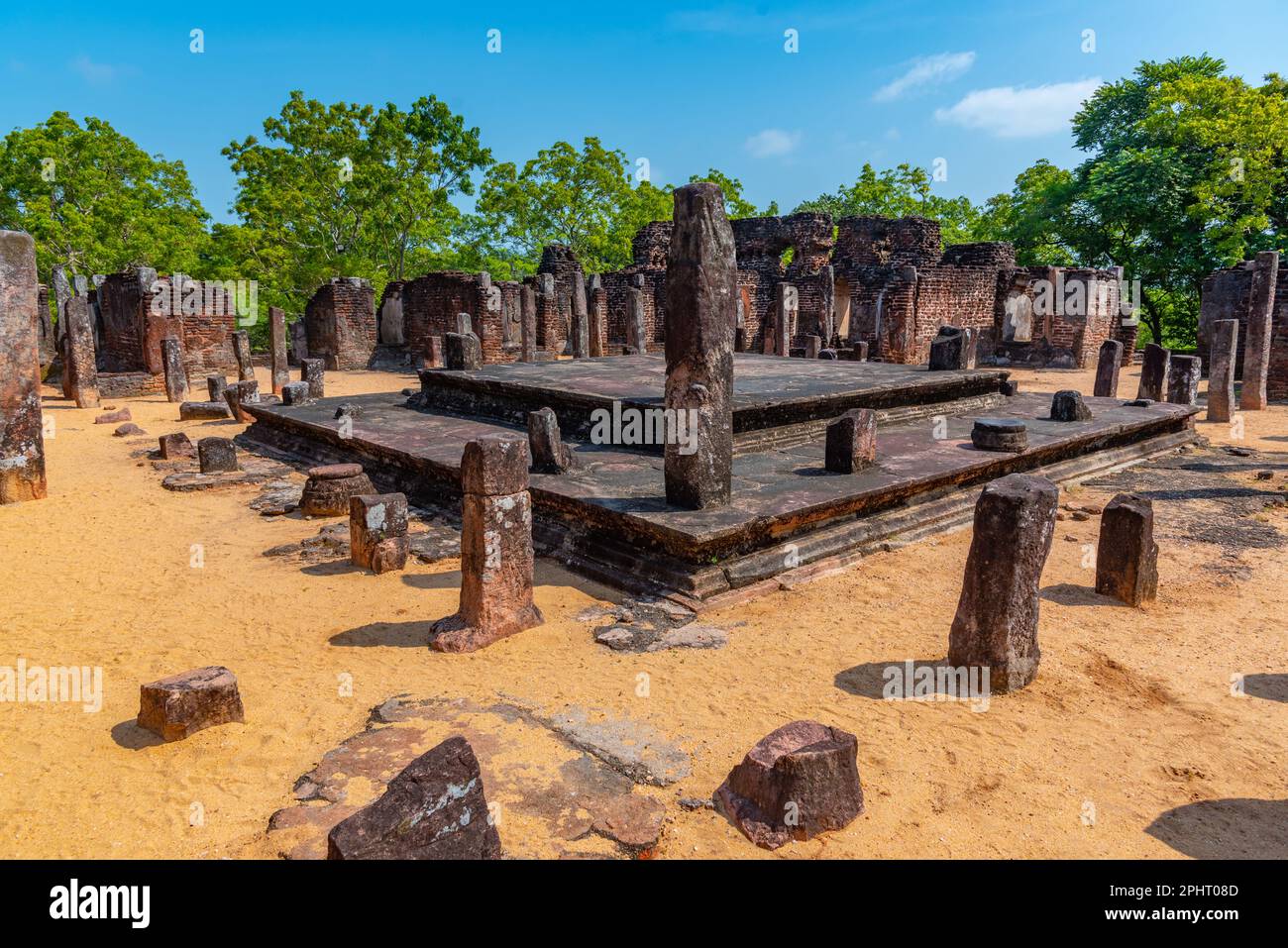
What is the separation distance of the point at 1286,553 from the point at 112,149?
124ft

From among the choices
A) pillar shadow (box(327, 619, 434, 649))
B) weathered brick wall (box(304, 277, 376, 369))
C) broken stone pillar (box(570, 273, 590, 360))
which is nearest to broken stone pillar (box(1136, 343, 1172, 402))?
pillar shadow (box(327, 619, 434, 649))

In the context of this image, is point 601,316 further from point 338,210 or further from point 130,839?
point 130,839

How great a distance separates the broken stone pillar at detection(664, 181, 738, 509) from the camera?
6.01 meters

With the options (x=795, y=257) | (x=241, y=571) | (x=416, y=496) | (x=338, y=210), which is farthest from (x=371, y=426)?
(x=338, y=210)

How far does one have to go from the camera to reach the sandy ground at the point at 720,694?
10.8 ft

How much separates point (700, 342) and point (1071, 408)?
22.0 feet

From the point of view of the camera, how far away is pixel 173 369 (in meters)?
16.2

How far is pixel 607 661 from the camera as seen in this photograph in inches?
191

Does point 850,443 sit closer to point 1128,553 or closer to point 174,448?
point 1128,553

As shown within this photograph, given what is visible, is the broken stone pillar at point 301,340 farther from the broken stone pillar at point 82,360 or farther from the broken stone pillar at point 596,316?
the broken stone pillar at point 82,360

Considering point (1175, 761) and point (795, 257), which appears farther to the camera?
point (795, 257)

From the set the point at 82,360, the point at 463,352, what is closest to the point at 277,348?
the point at 82,360

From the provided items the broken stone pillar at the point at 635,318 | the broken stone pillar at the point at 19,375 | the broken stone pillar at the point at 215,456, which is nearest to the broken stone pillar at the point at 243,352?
the broken stone pillar at the point at 215,456

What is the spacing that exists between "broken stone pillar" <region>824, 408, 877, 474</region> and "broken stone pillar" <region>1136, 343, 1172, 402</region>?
25.5 feet
